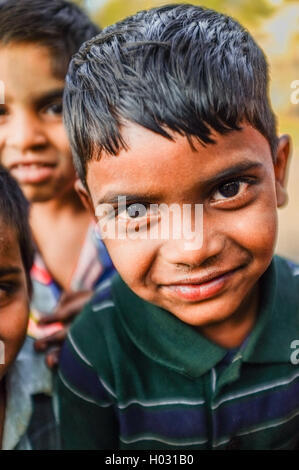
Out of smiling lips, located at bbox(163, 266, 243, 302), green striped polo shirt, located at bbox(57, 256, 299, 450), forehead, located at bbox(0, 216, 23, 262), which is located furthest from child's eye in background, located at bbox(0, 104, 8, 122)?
smiling lips, located at bbox(163, 266, 243, 302)

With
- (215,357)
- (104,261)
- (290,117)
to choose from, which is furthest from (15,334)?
(290,117)

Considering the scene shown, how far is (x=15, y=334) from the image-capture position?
88 cm

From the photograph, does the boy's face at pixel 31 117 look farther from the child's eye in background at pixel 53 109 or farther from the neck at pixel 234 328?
the neck at pixel 234 328

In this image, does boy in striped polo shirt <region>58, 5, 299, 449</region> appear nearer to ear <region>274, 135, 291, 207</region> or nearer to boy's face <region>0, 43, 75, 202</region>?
ear <region>274, 135, 291, 207</region>

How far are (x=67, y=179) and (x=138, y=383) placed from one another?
0.47m

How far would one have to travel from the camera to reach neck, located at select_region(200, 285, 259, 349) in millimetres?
908

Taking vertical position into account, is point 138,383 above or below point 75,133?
below

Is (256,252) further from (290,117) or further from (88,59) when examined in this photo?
(290,117)

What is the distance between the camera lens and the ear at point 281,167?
0.83m

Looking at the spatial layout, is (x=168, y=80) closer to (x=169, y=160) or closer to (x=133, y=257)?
(x=169, y=160)

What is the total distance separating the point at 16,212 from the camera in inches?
35.9

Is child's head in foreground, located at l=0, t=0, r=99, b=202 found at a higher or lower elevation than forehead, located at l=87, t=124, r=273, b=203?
higher

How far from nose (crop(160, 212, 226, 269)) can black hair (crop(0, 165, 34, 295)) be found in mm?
285
